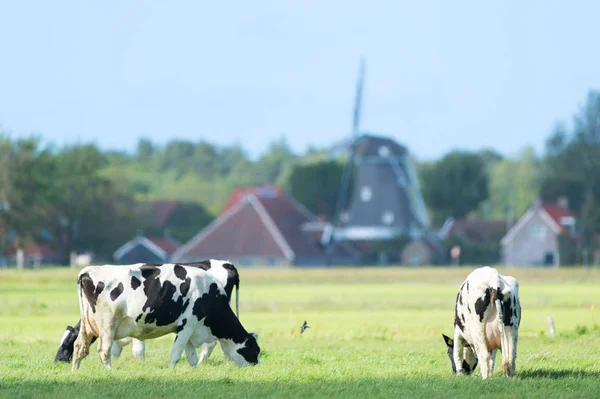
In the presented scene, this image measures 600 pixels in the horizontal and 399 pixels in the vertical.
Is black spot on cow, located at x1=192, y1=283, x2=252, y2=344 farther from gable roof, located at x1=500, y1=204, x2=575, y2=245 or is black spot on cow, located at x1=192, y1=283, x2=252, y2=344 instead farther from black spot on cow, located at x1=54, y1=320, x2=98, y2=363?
gable roof, located at x1=500, y1=204, x2=575, y2=245

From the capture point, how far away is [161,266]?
22797mm

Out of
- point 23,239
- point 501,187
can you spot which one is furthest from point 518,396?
point 501,187

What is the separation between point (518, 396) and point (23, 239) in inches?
3697

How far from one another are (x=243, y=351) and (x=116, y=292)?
278 cm

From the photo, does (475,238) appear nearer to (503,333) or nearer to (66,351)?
(66,351)

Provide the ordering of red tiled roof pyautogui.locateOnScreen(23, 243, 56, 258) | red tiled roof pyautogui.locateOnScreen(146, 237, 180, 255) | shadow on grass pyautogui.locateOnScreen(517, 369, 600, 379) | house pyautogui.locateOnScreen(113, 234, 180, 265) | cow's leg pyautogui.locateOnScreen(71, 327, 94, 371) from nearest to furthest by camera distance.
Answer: shadow on grass pyautogui.locateOnScreen(517, 369, 600, 379)
cow's leg pyautogui.locateOnScreen(71, 327, 94, 371)
red tiled roof pyautogui.locateOnScreen(23, 243, 56, 258)
house pyautogui.locateOnScreen(113, 234, 180, 265)
red tiled roof pyautogui.locateOnScreen(146, 237, 180, 255)

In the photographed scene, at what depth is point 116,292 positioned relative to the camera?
72.7 ft

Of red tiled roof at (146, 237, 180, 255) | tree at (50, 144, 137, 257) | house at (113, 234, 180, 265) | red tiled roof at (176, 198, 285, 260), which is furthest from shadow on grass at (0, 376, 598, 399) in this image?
red tiled roof at (146, 237, 180, 255)

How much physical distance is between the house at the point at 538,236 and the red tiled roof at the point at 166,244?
36.3m

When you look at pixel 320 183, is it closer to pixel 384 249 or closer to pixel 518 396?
pixel 384 249

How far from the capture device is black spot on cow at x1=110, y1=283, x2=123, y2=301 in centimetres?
2212

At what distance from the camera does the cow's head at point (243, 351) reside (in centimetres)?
2311

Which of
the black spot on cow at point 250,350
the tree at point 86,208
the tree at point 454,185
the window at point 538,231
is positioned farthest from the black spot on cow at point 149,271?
the tree at point 454,185

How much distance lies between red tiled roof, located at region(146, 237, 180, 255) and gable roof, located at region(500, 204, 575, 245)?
1436 inches
